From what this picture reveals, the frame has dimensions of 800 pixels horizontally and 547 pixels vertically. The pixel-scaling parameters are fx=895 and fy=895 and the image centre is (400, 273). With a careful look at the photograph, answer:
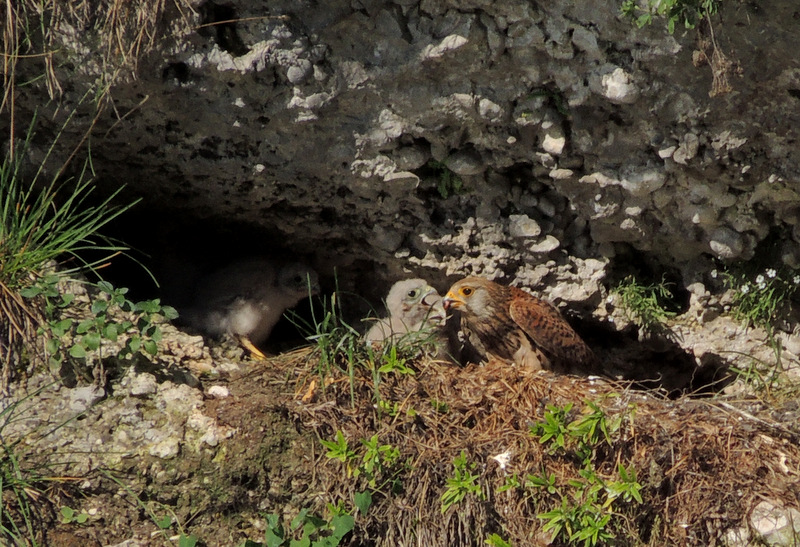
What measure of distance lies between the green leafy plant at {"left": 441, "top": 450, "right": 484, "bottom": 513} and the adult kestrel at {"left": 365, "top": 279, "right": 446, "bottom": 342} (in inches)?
54.7

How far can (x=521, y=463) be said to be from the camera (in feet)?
14.1

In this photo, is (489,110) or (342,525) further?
(489,110)

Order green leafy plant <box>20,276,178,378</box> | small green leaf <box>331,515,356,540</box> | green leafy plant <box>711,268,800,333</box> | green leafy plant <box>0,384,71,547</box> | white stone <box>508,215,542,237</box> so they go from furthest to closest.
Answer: white stone <box>508,215,542,237</box>
green leafy plant <box>711,268,800,333</box>
green leafy plant <box>20,276,178,378</box>
small green leaf <box>331,515,356,540</box>
green leafy plant <box>0,384,71,547</box>

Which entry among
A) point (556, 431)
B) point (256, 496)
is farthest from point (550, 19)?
point (256, 496)

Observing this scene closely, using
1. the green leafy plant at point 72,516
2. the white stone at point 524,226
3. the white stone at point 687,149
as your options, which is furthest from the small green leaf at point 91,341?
the white stone at point 687,149

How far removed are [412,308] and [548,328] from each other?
33.9 inches

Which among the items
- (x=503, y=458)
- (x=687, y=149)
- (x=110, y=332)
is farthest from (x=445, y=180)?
(x=110, y=332)

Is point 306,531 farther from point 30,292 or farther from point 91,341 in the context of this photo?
point 30,292

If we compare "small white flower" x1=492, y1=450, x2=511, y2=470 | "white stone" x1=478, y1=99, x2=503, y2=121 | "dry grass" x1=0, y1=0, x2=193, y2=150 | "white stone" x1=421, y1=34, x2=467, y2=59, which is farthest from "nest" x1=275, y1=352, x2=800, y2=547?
"dry grass" x1=0, y1=0, x2=193, y2=150

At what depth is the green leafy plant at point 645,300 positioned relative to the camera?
5.34 metres

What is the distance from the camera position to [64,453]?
411 cm

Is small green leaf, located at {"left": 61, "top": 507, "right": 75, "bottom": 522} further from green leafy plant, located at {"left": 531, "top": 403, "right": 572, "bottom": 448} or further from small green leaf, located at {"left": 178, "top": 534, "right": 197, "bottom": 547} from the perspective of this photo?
green leafy plant, located at {"left": 531, "top": 403, "right": 572, "bottom": 448}

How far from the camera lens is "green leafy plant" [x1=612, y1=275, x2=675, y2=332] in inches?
210

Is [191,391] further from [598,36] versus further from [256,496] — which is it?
[598,36]
